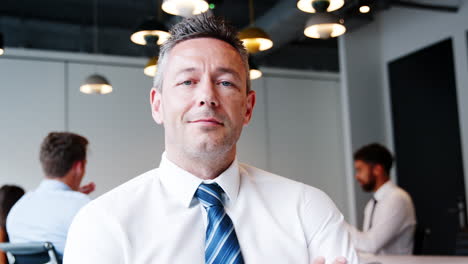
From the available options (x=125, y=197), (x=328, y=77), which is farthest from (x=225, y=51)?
(x=328, y=77)

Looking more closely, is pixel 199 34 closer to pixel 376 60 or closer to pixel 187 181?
pixel 187 181

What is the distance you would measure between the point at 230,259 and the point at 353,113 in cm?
→ 594

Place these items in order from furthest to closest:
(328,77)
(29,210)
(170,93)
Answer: (328,77), (29,210), (170,93)

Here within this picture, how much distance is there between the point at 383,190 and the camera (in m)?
4.17

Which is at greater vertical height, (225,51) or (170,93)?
(225,51)

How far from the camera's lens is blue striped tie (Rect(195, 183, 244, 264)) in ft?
4.30

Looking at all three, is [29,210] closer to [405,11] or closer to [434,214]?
[434,214]

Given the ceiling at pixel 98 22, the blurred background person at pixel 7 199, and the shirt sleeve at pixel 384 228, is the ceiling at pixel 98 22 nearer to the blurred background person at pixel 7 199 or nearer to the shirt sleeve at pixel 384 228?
the shirt sleeve at pixel 384 228

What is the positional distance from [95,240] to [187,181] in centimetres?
29

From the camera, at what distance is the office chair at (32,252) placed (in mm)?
2242

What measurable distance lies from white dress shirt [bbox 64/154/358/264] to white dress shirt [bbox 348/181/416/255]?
2665 mm

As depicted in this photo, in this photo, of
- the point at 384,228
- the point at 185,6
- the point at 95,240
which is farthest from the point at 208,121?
the point at 384,228

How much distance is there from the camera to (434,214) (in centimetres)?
625

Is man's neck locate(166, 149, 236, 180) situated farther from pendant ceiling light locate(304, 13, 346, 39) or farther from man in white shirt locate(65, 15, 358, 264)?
pendant ceiling light locate(304, 13, 346, 39)
